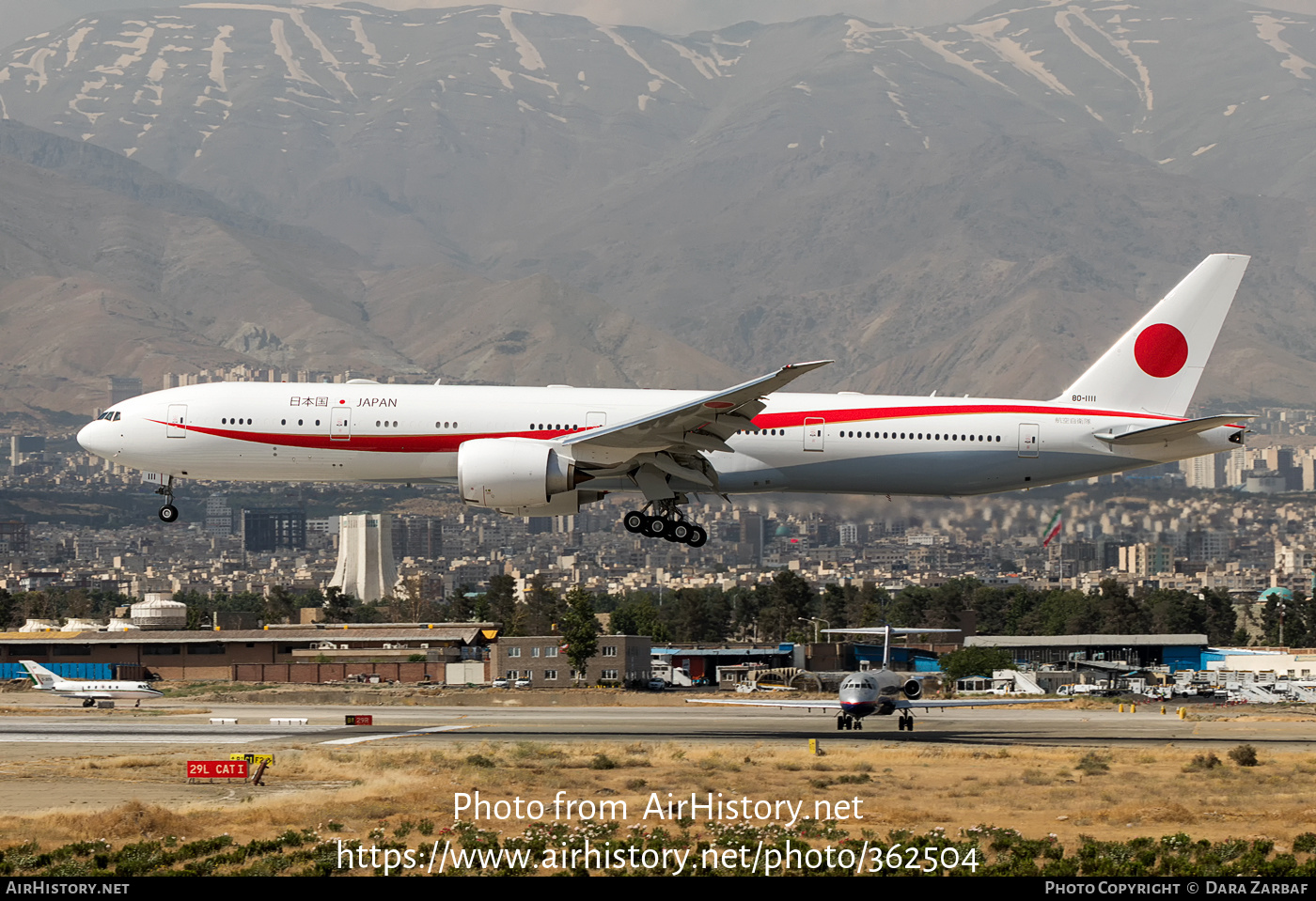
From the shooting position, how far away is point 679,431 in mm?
44562

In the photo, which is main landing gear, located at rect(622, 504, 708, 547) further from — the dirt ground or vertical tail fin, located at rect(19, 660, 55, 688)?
vertical tail fin, located at rect(19, 660, 55, 688)

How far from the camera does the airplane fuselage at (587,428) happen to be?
151ft

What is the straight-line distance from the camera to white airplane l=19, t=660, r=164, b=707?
77562 mm

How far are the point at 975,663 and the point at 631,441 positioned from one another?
72.5 metres

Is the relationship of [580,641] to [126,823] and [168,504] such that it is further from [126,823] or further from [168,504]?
[126,823]

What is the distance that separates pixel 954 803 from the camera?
4053cm

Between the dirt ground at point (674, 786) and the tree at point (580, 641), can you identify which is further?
the tree at point (580, 641)

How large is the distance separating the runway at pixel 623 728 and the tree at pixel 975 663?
115ft

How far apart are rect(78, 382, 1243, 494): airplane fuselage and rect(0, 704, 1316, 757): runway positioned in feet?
35.5

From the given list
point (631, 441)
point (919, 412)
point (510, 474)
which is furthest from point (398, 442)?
point (919, 412)

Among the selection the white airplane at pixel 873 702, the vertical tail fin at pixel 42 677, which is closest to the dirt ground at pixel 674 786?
the white airplane at pixel 873 702

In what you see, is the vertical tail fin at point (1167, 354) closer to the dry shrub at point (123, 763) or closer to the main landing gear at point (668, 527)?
the main landing gear at point (668, 527)
